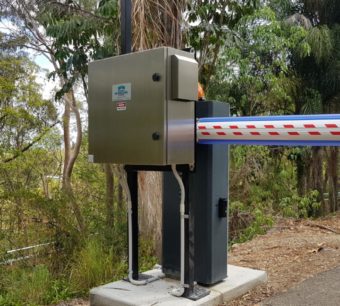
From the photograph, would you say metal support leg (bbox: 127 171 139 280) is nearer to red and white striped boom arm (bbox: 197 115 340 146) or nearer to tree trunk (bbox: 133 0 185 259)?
red and white striped boom arm (bbox: 197 115 340 146)

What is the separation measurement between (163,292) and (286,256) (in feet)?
5.98

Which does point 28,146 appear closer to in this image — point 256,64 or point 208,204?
point 256,64

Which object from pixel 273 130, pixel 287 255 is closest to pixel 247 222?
pixel 287 255

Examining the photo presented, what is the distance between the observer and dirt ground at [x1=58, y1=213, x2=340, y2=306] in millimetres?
3684

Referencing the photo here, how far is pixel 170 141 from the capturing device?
294cm

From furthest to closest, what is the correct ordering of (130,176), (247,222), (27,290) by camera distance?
(247,222), (27,290), (130,176)

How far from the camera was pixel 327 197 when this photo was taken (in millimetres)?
14992

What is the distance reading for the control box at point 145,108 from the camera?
9.53 feet

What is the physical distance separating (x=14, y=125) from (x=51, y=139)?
1943mm

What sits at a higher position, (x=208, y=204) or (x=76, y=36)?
(x=76, y=36)

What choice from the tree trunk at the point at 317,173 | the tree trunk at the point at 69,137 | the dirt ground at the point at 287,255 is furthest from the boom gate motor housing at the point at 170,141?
the tree trunk at the point at 317,173

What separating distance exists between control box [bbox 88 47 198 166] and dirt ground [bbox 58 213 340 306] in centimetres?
138

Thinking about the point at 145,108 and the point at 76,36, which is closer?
the point at 145,108

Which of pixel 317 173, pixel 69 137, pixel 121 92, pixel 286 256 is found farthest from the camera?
pixel 69 137
